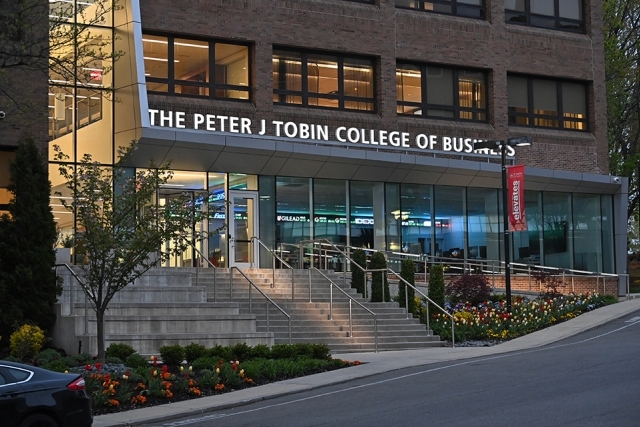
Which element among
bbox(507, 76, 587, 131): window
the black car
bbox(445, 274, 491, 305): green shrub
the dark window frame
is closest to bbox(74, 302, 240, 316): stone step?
bbox(445, 274, 491, 305): green shrub

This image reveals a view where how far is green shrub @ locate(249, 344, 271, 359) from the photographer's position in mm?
22000

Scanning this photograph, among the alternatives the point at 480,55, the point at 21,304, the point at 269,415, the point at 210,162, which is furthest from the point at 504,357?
the point at 480,55


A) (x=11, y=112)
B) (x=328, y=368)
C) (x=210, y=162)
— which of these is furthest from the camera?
(x=210, y=162)

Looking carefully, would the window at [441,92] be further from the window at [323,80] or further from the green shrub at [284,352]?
the green shrub at [284,352]

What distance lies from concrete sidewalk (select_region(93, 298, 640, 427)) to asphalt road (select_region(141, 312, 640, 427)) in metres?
0.31

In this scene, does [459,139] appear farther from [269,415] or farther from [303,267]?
[269,415]

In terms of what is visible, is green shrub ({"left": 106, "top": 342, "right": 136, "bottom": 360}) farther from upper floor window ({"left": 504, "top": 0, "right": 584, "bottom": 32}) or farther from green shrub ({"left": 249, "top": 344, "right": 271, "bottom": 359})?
upper floor window ({"left": 504, "top": 0, "right": 584, "bottom": 32})

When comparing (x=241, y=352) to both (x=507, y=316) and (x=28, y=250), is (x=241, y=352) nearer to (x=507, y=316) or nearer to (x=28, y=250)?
(x=28, y=250)

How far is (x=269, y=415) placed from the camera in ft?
51.4

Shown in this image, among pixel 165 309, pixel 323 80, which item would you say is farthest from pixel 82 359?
pixel 323 80

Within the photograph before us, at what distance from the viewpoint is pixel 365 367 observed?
21.2 m

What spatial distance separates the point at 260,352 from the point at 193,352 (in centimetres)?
152

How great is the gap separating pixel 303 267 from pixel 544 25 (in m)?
14.8

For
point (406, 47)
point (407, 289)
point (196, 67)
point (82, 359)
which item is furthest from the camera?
point (406, 47)
